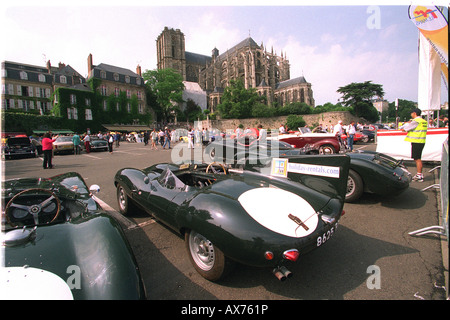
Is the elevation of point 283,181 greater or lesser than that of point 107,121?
lesser

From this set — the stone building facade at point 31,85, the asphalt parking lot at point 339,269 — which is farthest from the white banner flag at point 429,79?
the stone building facade at point 31,85

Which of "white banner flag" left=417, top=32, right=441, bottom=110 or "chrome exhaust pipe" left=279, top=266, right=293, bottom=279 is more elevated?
"white banner flag" left=417, top=32, right=441, bottom=110

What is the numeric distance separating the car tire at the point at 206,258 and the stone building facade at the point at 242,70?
64.4 meters

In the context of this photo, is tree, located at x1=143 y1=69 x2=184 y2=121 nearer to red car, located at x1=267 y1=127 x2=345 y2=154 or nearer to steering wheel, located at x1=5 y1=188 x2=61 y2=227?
red car, located at x1=267 y1=127 x2=345 y2=154

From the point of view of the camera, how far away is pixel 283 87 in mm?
67438

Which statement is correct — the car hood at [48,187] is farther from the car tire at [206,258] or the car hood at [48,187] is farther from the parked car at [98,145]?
the parked car at [98,145]

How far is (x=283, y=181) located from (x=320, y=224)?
2.96ft

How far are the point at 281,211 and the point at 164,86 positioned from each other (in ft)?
200

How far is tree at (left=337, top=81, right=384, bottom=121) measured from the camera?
6047 centimetres

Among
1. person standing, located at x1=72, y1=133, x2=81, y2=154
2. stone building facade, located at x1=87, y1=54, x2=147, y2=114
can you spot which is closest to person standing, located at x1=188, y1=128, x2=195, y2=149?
person standing, located at x1=72, y1=133, x2=81, y2=154

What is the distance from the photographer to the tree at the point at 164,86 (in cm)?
5822

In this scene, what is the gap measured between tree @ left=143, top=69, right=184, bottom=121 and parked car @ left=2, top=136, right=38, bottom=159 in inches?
1795
